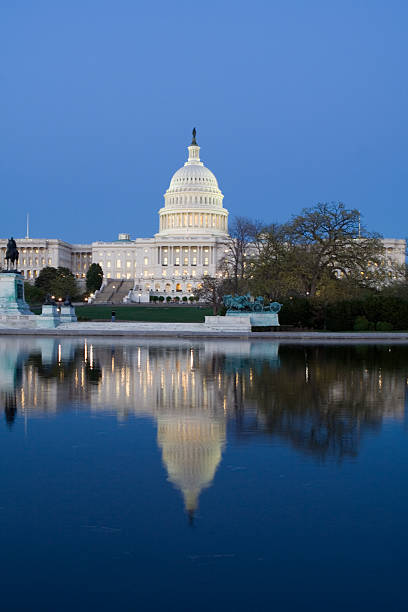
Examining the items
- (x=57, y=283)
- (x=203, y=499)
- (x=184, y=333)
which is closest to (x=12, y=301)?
(x=184, y=333)

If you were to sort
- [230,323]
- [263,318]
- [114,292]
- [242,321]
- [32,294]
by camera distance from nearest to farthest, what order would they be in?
1. [230,323]
2. [242,321]
3. [263,318]
4. [32,294]
5. [114,292]

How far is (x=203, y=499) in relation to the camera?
7672 millimetres

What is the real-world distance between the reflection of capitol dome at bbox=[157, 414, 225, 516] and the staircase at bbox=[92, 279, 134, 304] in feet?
318

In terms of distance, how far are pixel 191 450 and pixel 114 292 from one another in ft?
379

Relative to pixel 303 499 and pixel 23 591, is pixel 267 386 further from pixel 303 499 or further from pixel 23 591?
pixel 23 591

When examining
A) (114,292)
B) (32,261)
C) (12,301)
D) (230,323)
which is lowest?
(230,323)

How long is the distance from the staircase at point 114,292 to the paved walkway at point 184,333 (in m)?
63.2

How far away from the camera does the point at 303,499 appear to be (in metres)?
7.66

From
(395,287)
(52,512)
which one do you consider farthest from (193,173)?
(52,512)

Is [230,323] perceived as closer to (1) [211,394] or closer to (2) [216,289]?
(2) [216,289]

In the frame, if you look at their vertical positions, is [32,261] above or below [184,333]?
above

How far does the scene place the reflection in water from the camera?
10.5 m

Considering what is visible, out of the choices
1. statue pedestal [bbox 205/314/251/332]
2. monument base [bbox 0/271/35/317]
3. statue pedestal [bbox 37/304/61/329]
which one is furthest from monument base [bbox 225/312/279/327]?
monument base [bbox 0/271/35/317]

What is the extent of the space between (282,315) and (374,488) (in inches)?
1534
